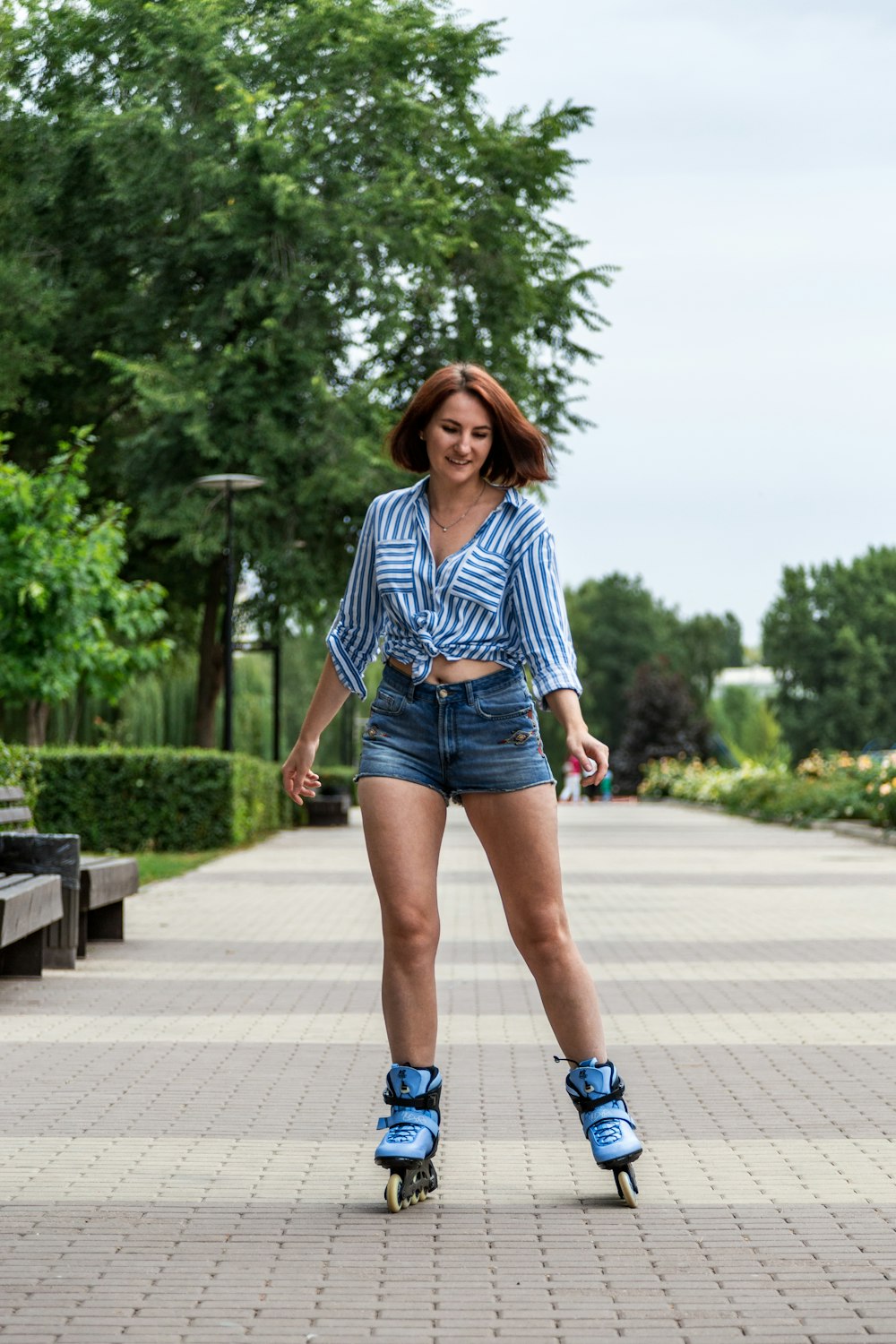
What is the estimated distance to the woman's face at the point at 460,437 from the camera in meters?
4.36

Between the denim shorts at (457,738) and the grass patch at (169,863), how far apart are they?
1035cm

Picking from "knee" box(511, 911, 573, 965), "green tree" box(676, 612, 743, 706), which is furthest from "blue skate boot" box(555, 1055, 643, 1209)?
"green tree" box(676, 612, 743, 706)

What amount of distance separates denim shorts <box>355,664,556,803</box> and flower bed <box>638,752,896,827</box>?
698 inches

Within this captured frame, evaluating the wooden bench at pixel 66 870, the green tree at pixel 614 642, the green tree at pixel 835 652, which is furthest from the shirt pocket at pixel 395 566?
the green tree at pixel 614 642

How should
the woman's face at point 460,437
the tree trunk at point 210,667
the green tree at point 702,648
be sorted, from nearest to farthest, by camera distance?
the woman's face at point 460,437 < the tree trunk at point 210,667 < the green tree at point 702,648

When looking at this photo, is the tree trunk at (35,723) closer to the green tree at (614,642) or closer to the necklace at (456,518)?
the necklace at (456,518)

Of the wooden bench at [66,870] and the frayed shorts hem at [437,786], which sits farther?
the wooden bench at [66,870]

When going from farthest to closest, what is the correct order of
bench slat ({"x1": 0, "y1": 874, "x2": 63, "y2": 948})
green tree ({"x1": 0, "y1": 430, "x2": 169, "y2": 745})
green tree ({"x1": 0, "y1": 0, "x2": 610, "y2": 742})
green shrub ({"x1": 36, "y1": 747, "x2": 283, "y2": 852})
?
green tree ({"x1": 0, "y1": 0, "x2": 610, "y2": 742}) < green tree ({"x1": 0, "y1": 430, "x2": 169, "y2": 745}) < green shrub ({"x1": 36, "y1": 747, "x2": 283, "y2": 852}) < bench slat ({"x1": 0, "y1": 874, "x2": 63, "y2": 948})

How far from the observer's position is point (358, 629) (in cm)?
448

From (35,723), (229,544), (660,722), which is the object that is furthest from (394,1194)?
(660,722)

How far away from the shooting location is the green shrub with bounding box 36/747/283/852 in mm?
18859

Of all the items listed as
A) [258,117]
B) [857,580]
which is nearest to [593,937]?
[258,117]

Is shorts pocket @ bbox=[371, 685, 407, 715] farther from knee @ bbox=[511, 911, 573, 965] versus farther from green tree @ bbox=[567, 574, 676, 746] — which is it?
green tree @ bbox=[567, 574, 676, 746]

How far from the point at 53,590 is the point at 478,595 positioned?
16.8 m
